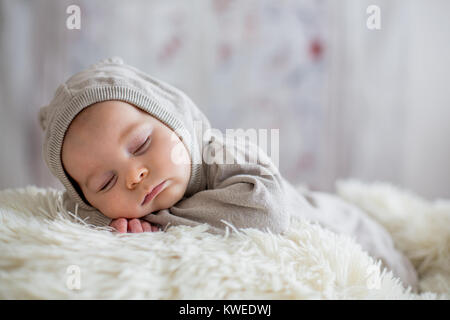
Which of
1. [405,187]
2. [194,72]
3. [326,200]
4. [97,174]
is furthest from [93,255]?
[405,187]

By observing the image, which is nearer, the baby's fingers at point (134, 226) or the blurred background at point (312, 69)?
the baby's fingers at point (134, 226)

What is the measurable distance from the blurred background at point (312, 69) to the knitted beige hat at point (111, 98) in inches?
42.5

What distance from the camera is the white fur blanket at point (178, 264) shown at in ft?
1.95

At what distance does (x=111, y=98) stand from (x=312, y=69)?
1.45 meters

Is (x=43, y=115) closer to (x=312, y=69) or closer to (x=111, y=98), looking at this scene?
(x=111, y=98)

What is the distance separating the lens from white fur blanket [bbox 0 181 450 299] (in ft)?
1.95

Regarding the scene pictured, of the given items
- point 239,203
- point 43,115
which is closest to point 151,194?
point 239,203

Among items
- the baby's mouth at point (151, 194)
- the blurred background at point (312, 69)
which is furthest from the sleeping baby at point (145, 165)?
the blurred background at point (312, 69)

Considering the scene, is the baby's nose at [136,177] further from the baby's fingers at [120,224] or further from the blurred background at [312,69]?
the blurred background at [312,69]

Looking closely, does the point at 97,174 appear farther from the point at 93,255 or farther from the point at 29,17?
the point at 29,17

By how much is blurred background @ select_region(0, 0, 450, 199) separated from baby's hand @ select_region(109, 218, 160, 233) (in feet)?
4.02

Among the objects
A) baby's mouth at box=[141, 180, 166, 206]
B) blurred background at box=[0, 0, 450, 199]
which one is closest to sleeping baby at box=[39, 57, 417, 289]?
baby's mouth at box=[141, 180, 166, 206]

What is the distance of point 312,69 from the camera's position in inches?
81.9

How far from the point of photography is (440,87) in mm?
2119
